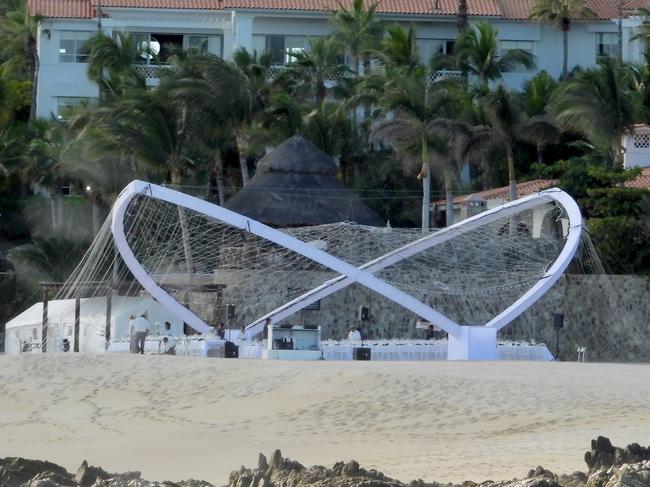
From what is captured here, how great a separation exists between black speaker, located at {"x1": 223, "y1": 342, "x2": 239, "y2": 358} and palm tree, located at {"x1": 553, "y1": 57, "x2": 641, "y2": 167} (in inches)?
586

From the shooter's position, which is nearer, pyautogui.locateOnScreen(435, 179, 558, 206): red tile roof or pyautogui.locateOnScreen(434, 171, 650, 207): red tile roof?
pyautogui.locateOnScreen(434, 171, 650, 207): red tile roof

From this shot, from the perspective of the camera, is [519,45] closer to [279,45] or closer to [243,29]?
[279,45]

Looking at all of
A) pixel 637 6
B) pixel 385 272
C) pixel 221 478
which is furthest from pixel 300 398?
pixel 637 6

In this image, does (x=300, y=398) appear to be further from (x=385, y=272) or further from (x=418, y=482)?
(x=385, y=272)

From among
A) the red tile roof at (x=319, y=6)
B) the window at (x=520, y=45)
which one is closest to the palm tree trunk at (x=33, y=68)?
the red tile roof at (x=319, y=6)

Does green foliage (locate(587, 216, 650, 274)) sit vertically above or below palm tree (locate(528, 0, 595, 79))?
below

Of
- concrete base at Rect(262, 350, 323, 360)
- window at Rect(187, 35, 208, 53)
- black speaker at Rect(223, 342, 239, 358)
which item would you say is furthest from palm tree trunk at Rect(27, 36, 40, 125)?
concrete base at Rect(262, 350, 323, 360)

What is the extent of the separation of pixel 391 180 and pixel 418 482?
3719 cm

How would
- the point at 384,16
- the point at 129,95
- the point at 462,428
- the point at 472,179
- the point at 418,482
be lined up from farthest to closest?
the point at 384,16 → the point at 472,179 → the point at 129,95 → the point at 462,428 → the point at 418,482

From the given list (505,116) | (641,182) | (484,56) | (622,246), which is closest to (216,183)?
(484,56)

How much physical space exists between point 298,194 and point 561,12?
60.3ft

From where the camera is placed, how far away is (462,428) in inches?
991

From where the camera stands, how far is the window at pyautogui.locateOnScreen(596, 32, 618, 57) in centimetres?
6544

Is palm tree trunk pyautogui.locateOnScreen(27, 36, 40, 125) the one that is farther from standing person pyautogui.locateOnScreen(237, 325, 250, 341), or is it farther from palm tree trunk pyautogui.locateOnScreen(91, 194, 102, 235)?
standing person pyautogui.locateOnScreen(237, 325, 250, 341)
